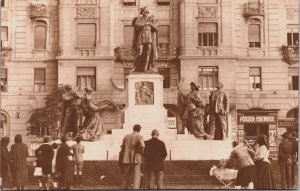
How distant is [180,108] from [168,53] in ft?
83.3

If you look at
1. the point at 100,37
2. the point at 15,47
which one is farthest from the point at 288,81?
the point at 15,47

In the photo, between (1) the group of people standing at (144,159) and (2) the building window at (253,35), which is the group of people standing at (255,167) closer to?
(1) the group of people standing at (144,159)

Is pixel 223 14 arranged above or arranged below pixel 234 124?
above

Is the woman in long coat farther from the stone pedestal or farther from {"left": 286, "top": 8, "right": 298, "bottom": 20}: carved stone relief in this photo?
{"left": 286, "top": 8, "right": 298, "bottom": 20}: carved stone relief

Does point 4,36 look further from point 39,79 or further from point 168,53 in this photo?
point 168,53

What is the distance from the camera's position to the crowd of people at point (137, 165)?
838 inches

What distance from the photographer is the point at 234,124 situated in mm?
53531

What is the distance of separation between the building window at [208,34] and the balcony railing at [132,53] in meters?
2.01

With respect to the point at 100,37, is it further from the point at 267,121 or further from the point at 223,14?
the point at 267,121

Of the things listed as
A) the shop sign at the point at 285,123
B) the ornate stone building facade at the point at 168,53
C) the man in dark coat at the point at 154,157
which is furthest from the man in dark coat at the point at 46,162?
the shop sign at the point at 285,123

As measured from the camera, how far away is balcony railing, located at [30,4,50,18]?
183ft

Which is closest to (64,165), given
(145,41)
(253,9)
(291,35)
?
(145,41)

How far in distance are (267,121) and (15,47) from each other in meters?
19.4

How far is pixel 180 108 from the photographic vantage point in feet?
101
